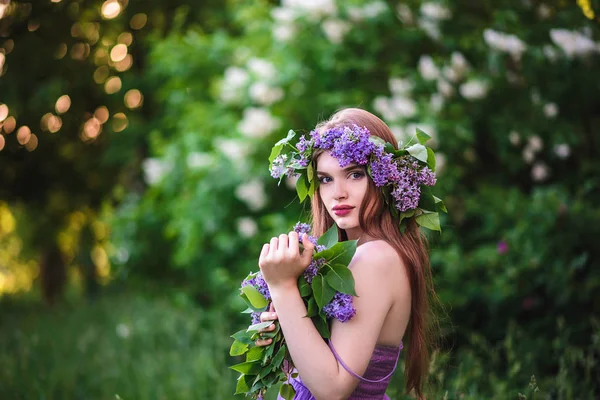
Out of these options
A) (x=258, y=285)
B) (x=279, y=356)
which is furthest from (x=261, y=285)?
(x=279, y=356)

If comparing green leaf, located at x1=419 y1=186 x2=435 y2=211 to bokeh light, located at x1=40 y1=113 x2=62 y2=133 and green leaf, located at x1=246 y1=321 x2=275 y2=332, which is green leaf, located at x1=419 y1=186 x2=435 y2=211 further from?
bokeh light, located at x1=40 y1=113 x2=62 y2=133

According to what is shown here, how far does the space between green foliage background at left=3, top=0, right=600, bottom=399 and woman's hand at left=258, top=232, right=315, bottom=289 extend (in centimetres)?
240

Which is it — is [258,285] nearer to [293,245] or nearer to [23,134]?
[293,245]

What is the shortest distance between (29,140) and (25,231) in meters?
6.41

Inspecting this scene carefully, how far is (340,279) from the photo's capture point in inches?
67.8

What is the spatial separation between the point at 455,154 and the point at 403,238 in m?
3.31

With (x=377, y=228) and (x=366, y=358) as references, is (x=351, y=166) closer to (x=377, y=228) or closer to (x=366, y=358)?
(x=377, y=228)

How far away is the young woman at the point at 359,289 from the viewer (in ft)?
5.66

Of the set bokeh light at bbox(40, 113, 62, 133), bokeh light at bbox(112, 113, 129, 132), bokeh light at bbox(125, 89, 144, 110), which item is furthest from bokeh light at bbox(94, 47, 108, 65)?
bokeh light at bbox(40, 113, 62, 133)

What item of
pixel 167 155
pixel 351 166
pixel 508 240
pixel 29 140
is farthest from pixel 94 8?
pixel 351 166

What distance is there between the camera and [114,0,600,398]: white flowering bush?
456cm

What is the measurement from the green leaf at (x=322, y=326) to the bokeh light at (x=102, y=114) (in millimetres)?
8096

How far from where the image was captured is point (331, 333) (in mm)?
1783

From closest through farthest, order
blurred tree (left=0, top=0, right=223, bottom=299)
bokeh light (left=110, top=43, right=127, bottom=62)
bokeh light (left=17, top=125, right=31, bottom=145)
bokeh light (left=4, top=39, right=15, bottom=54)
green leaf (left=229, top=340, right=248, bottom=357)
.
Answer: green leaf (left=229, top=340, right=248, bottom=357), bokeh light (left=4, top=39, right=15, bottom=54), blurred tree (left=0, top=0, right=223, bottom=299), bokeh light (left=17, top=125, right=31, bottom=145), bokeh light (left=110, top=43, right=127, bottom=62)
